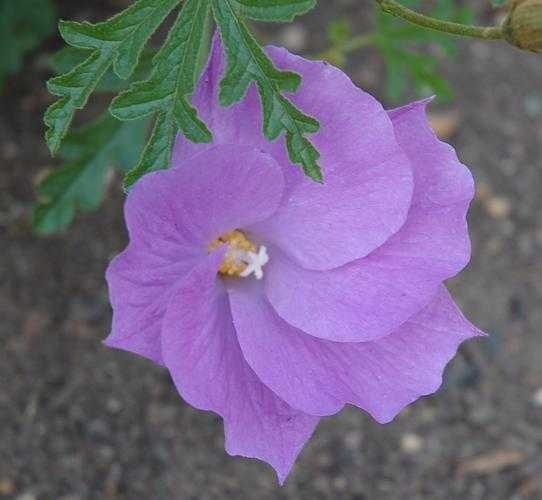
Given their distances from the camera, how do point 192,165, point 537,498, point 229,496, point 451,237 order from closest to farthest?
point 192,165, point 451,237, point 229,496, point 537,498

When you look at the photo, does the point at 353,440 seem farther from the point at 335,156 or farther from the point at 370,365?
the point at 335,156

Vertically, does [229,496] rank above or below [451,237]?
below

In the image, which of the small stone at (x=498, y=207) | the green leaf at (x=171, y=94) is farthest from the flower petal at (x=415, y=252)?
the small stone at (x=498, y=207)

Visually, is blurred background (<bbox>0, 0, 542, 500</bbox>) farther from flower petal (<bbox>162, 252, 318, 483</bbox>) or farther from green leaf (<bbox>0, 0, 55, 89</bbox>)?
flower petal (<bbox>162, 252, 318, 483</bbox>)

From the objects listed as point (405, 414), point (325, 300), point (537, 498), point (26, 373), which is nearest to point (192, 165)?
point (325, 300)

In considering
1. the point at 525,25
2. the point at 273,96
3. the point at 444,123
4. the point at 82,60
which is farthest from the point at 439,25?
the point at 444,123

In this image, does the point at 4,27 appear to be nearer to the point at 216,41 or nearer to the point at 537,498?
the point at 216,41

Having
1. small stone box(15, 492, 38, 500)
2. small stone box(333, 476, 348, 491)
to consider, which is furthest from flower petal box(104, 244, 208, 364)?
small stone box(333, 476, 348, 491)
